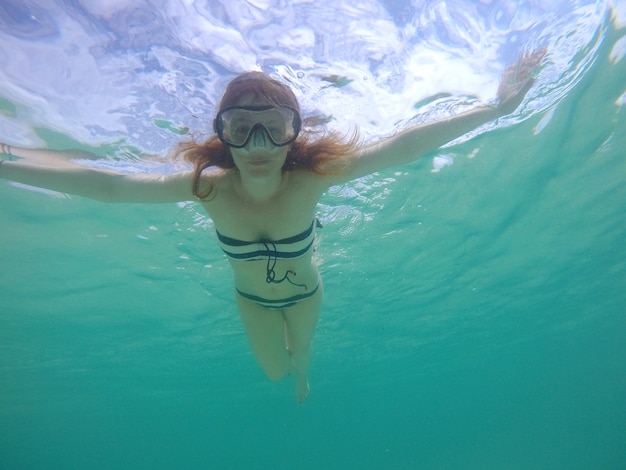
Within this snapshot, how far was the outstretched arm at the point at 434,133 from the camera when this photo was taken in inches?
195

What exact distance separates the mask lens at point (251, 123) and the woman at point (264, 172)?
0.01 m

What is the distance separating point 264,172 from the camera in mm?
4613

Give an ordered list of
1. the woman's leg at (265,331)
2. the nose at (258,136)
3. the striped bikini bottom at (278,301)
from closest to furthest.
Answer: the nose at (258,136)
the striped bikini bottom at (278,301)
the woman's leg at (265,331)

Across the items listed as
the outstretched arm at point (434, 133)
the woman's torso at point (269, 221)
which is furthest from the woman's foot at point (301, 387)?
the outstretched arm at point (434, 133)

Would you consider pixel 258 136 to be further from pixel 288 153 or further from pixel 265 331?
pixel 265 331

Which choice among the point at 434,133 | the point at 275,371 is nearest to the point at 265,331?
the point at 275,371

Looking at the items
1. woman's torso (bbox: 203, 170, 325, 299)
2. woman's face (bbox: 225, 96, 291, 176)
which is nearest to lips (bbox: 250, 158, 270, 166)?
woman's face (bbox: 225, 96, 291, 176)

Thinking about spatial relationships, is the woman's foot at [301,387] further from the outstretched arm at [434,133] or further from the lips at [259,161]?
the lips at [259,161]

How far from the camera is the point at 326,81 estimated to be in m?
7.96

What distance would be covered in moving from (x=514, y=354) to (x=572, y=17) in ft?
179

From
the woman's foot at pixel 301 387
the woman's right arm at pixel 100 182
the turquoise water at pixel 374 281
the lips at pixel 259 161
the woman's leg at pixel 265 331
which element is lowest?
the woman's foot at pixel 301 387

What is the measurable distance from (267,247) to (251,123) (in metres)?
2.01

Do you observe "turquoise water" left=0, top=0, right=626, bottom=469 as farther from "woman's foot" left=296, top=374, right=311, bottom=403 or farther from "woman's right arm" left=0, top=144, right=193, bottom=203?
"woman's foot" left=296, top=374, right=311, bottom=403

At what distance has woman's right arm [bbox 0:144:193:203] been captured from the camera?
4.53m
